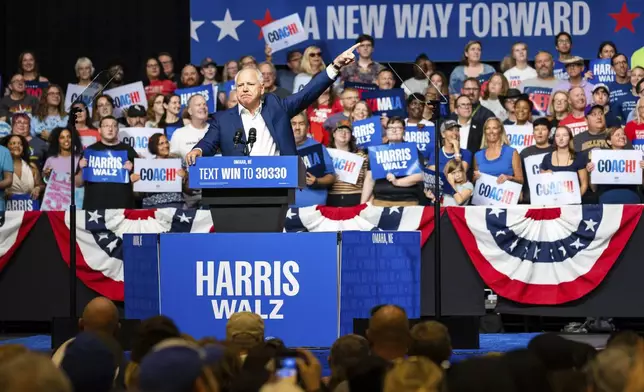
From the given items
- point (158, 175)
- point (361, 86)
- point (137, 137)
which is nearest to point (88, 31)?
point (137, 137)

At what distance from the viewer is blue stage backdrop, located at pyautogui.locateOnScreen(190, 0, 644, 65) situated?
15555 millimetres

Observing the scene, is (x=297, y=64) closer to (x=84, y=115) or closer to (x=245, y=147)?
(x=84, y=115)

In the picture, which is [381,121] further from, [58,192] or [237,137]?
[237,137]

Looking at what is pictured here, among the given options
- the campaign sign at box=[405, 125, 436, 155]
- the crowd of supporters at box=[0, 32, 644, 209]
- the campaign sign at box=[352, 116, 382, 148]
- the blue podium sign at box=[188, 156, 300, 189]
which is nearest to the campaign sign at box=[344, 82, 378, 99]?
the crowd of supporters at box=[0, 32, 644, 209]

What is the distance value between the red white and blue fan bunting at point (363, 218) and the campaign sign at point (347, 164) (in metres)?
0.59

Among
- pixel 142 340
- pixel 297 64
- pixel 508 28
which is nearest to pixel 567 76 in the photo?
pixel 508 28

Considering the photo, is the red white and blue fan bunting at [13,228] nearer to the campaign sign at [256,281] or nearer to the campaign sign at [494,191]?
the campaign sign at [256,281]

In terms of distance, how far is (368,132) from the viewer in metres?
12.0

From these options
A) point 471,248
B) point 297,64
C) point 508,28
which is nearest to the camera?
point 471,248

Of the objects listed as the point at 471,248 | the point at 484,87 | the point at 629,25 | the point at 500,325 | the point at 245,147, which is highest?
the point at 629,25

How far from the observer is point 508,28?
15734mm

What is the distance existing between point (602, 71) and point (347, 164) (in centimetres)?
384

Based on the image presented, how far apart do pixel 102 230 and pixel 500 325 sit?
388cm

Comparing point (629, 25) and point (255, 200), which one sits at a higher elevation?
point (629, 25)
